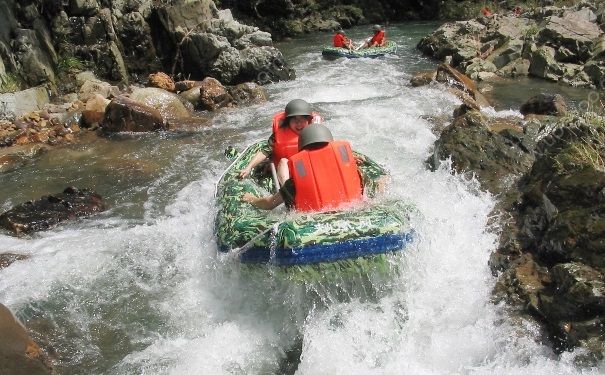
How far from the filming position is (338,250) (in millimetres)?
4266

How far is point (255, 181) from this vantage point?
6.20m

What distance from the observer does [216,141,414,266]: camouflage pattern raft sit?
4.25 m

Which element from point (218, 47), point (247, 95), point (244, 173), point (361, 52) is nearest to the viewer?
point (244, 173)

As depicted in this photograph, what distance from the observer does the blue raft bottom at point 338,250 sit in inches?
167

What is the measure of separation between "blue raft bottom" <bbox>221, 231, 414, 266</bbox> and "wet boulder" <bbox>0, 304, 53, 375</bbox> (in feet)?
6.30

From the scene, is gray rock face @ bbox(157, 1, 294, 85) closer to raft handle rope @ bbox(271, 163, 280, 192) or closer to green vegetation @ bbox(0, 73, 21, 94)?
green vegetation @ bbox(0, 73, 21, 94)

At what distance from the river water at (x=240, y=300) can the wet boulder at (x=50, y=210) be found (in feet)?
0.62

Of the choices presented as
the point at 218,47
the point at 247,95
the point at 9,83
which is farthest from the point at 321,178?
the point at 218,47

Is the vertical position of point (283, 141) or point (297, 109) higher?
point (297, 109)

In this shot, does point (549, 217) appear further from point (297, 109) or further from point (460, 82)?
point (460, 82)

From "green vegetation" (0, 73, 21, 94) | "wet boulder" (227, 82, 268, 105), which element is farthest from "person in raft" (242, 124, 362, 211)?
"green vegetation" (0, 73, 21, 94)

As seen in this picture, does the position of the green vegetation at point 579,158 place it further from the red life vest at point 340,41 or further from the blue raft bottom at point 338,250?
the red life vest at point 340,41

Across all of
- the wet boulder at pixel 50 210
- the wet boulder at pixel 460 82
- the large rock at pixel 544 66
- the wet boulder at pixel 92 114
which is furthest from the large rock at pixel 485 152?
the large rock at pixel 544 66

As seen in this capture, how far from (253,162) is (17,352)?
3.17 metres
